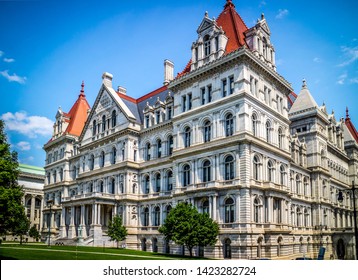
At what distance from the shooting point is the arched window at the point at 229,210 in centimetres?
2871

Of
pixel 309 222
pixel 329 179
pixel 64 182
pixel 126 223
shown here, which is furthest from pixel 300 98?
pixel 64 182

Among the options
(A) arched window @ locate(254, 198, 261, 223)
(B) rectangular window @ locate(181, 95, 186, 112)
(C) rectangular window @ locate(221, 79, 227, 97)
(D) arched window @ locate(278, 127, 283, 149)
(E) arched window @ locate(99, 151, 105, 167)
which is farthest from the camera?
(E) arched window @ locate(99, 151, 105, 167)

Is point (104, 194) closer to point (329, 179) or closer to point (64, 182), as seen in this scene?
point (64, 182)

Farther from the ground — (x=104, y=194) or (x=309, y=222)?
(x=104, y=194)

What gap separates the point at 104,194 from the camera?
4012 cm

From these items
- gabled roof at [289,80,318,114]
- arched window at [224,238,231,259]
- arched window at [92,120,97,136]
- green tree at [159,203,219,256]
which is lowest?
arched window at [224,238,231,259]

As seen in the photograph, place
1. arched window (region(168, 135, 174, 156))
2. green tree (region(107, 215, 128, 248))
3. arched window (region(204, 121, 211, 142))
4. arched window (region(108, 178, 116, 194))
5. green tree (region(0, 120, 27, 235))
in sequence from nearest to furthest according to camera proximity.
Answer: green tree (region(0, 120, 27, 235)) < arched window (region(204, 121, 211, 142)) < green tree (region(107, 215, 128, 248)) < arched window (region(168, 135, 174, 156)) < arched window (region(108, 178, 116, 194))

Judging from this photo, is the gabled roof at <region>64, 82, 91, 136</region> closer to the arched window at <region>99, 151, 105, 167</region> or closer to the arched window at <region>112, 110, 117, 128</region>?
the arched window at <region>99, 151, 105, 167</region>

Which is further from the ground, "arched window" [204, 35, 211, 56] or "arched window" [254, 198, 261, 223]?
"arched window" [204, 35, 211, 56]

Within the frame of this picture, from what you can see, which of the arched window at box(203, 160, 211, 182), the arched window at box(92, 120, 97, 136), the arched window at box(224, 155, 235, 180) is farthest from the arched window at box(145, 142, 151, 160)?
the arched window at box(224, 155, 235, 180)

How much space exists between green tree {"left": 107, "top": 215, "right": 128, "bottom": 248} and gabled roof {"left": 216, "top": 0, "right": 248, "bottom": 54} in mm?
17815

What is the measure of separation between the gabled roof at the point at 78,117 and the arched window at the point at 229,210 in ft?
95.2

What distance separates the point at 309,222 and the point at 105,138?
22.6 m

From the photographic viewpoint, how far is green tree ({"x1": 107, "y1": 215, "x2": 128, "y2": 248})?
3584cm
